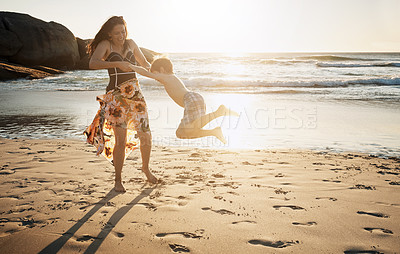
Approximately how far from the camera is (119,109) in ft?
11.1

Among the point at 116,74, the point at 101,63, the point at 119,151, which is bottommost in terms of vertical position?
the point at 119,151

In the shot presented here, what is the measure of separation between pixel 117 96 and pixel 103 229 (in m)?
1.38

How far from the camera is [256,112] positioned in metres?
8.82

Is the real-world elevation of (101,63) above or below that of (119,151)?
above

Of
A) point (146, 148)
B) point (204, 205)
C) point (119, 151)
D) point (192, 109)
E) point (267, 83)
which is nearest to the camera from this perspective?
point (204, 205)

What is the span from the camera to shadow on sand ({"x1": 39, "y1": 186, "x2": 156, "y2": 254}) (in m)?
2.30

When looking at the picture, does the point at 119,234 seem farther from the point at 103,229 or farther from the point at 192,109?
the point at 192,109

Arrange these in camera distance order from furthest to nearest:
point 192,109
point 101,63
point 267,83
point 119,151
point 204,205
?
point 267,83
point 192,109
point 119,151
point 101,63
point 204,205

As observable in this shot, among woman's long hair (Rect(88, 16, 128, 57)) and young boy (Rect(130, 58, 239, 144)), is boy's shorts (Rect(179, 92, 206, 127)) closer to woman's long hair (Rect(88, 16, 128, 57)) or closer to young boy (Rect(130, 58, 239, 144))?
young boy (Rect(130, 58, 239, 144))

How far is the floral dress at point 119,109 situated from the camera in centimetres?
338

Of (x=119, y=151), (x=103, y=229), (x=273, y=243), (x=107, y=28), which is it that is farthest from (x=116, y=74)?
(x=273, y=243)

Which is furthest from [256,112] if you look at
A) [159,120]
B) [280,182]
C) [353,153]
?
[280,182]

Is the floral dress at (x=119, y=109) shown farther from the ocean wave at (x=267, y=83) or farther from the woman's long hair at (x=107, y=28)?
the ocean wave at (x=267, y=83)

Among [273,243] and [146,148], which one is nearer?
[273,243]
